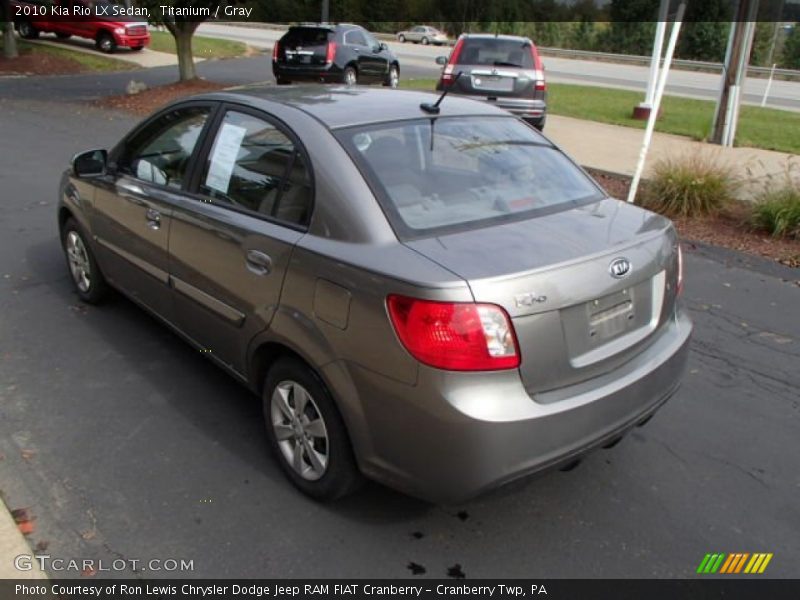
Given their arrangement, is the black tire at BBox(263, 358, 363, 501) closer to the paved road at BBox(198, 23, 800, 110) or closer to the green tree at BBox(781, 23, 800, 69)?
the paved road at BBox(198, 23, 800, 110)

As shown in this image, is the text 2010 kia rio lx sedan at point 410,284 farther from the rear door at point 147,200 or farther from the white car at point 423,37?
the white car at point 423,37

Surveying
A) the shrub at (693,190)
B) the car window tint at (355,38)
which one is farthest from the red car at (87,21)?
the shrub at (693,190)

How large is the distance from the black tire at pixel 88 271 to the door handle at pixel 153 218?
1.06 metres

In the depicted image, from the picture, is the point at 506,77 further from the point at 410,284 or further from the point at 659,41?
the point at 410,284

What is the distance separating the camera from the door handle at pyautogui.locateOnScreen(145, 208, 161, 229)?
3797 mm

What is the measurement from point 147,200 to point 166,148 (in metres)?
0.32

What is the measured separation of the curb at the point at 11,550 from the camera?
2.55m

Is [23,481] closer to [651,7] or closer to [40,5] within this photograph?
[40,5]

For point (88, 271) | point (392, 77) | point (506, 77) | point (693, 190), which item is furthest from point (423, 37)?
point (88, 271)

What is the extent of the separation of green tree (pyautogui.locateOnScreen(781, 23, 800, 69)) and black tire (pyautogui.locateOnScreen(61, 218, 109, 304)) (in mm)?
43736

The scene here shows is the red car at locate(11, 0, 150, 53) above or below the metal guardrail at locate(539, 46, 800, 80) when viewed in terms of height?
above

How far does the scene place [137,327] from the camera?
4.69 m

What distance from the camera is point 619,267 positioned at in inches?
106

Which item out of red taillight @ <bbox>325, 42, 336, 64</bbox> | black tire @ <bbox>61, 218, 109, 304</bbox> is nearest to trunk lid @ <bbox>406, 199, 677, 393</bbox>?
black tire @ <bbox>61, 218, 109, 304</bbox>
